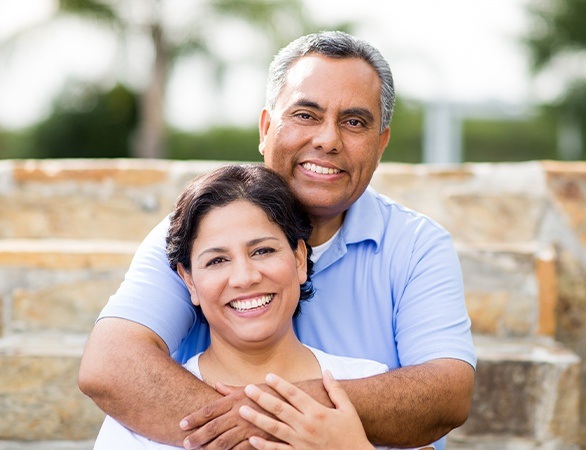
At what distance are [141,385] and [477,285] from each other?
1.36 metres

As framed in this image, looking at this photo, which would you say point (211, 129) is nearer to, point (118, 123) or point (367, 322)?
point (118, 123)

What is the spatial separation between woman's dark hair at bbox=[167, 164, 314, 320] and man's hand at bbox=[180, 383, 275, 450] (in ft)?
1.17

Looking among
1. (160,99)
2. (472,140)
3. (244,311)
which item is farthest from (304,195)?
(472,140)

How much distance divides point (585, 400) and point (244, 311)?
5.44 feet

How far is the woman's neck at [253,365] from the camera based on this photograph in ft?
6.60

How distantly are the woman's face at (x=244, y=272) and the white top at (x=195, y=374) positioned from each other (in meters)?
0.17

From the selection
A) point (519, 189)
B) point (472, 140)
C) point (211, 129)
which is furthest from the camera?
point (472, 140)

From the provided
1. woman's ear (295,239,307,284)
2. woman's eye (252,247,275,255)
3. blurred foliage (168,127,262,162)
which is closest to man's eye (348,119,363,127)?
woman's ear (295,239,307,284)

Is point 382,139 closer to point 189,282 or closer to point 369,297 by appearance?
point 369,297

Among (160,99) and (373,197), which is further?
(160,99)

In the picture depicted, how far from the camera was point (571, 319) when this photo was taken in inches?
121

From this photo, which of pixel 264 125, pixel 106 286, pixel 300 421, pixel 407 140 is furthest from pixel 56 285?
pixel 407 140

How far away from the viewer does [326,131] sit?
7.43 feet

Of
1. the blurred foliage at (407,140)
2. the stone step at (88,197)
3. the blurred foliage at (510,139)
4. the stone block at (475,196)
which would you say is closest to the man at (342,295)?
the stone block at (475,196)
